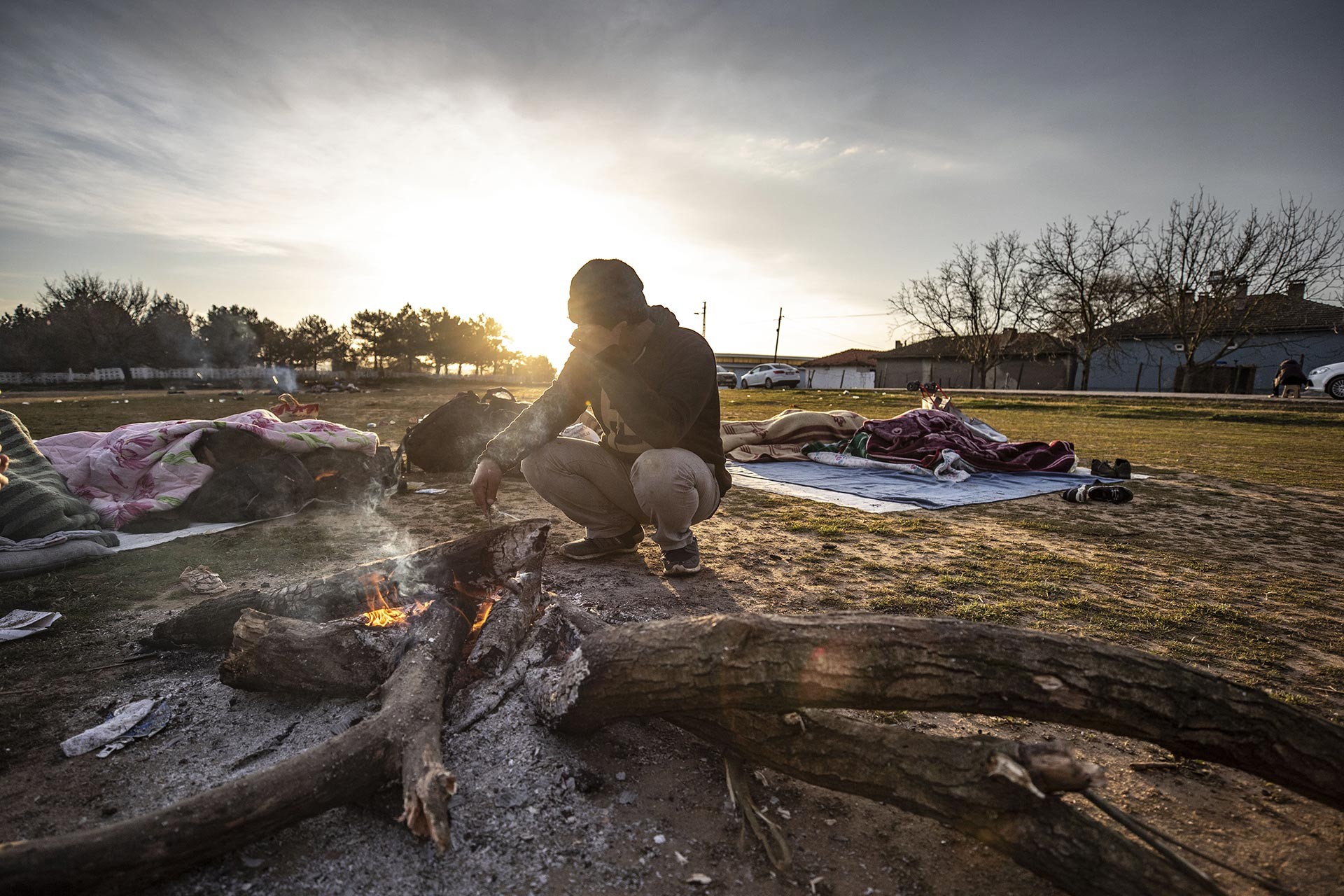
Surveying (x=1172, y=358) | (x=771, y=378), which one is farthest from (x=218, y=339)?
(x=1172, y=358)

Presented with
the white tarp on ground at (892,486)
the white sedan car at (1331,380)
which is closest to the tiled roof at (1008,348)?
the white sedan car at (1331,380)

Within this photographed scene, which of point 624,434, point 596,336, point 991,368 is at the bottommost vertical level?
point 624,434

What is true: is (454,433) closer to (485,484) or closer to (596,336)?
(485,484)

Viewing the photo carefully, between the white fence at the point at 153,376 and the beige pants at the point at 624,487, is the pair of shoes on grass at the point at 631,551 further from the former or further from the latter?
the white fence at the point at 153,376

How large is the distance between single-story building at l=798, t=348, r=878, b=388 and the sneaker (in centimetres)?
4902

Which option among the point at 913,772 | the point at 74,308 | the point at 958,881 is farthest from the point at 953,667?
the point at 74,308

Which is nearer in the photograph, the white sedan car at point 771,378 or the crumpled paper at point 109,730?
the crumpled paper at point 109,730

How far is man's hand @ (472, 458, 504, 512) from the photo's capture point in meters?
2.75

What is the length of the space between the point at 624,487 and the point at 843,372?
5097 cm

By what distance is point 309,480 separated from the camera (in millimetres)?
4656

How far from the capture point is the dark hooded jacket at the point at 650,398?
110 inches

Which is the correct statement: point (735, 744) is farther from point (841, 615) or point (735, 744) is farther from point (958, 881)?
point (958, 881)

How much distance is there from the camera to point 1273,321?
2798 cm

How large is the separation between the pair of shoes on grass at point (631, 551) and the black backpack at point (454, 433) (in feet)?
9.50
